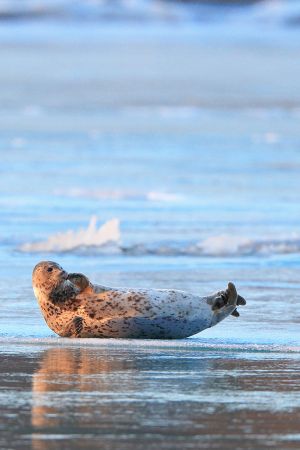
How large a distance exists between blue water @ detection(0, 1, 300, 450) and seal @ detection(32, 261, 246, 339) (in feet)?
0.40

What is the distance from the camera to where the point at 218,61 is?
252ft

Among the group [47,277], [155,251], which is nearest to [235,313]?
[47,277]

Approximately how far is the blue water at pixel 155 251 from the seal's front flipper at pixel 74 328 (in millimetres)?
127

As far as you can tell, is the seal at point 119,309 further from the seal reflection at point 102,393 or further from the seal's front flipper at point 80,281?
the seal reflection at point 102,393

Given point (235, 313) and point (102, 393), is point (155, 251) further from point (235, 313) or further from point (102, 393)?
point (102, 393)

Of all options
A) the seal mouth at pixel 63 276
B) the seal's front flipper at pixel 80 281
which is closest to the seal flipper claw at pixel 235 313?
the seal's front flipper at pixel 80 281

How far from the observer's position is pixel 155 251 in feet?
42.2

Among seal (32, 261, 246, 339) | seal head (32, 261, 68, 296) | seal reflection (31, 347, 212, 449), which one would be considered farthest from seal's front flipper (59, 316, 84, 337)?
seal reflection (31, 347, 212, 449)

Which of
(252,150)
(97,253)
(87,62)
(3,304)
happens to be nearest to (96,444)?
(3,304)

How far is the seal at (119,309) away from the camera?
27.2 feet

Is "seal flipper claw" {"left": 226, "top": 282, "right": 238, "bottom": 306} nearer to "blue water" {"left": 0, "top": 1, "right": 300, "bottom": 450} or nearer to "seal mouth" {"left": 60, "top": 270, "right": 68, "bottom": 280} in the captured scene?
"blue water" {"left": 0, "top": 1, "right": 300, "bottom": 450}

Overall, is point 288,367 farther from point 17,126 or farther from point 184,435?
point 17,126

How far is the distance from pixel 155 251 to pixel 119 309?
14.9ft

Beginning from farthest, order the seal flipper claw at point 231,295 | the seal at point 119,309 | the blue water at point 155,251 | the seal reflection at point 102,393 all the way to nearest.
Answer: the seal flipper claw at point 231,295
the seal at point 119,309
the blue water at point 155,251
the seal reflection at point 102,393
